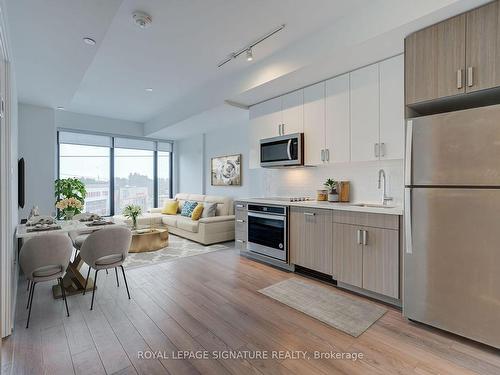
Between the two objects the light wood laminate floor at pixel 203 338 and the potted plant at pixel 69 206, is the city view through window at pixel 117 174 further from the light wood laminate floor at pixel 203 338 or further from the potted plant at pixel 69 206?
the light wood laminate floor at pixel 203 338

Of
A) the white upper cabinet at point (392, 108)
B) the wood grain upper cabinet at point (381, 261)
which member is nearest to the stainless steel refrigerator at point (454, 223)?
the wood grain upper cabinet at point (381, 261)

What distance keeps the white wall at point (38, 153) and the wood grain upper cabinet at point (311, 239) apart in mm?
4160

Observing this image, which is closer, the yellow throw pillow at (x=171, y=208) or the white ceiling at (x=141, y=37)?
the white ceiling at (x=141, y=37)

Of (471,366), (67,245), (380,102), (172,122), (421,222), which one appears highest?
(172,122)

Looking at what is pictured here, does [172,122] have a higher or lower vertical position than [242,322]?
higher

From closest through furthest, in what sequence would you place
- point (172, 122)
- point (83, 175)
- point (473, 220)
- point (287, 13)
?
point (473, 220), point (287, 13), point (172, 122), point (83, 175)

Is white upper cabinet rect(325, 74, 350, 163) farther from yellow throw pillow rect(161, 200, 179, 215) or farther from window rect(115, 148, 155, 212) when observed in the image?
window rect(115, 148, 155, 212)

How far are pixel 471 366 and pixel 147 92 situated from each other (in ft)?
18.0

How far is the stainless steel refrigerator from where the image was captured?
6.16 feet

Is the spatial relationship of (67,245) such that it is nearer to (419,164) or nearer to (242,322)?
(242,322)

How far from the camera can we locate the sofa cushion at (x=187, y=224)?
525 centimetres

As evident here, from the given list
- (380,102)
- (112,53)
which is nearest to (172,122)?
(112,53)

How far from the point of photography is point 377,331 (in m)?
2.17

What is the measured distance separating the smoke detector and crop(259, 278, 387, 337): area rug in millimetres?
3138
